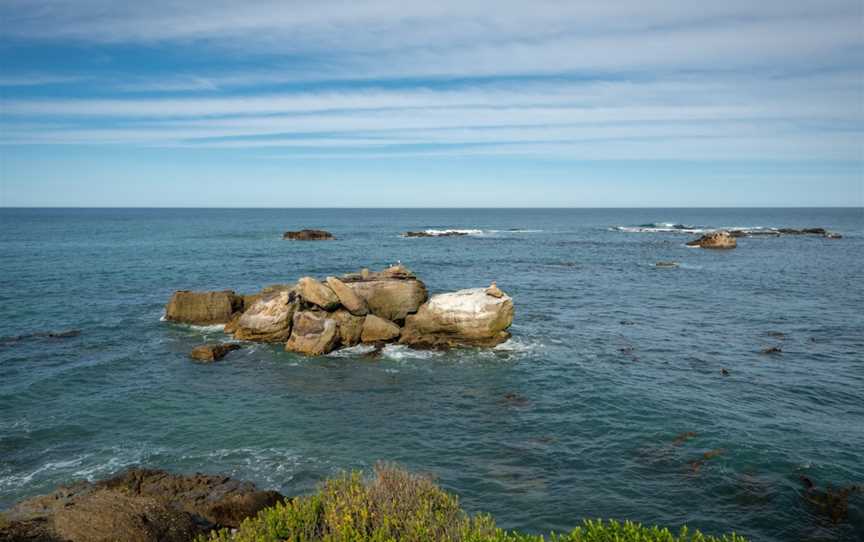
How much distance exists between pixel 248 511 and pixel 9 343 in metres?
28.3

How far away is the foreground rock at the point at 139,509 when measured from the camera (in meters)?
12.4

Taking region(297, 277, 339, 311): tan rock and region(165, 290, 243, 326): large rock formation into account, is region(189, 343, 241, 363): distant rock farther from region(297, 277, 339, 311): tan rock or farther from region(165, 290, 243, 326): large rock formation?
region(165, 290, 243, 326): large rock formation

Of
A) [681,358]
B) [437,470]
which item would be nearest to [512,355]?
[681,358]

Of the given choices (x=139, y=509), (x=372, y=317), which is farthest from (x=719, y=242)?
(x=139, y=509)

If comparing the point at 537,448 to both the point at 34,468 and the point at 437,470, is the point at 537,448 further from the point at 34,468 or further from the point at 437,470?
the point at 34,468

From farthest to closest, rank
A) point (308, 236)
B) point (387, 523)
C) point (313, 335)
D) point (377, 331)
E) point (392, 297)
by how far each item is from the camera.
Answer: point (308, 236), point (392, 297), point (377, 331), point (313, 335), point (387, 523)

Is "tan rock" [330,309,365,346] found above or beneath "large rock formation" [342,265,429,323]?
beneath

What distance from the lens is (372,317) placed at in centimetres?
3584

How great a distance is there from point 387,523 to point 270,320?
26570 millimetres

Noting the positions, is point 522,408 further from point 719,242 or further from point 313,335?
point 719,242

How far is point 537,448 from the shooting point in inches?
828

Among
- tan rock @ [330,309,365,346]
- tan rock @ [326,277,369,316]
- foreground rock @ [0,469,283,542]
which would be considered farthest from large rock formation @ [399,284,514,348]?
foreground rock @ [0,469,283,542]

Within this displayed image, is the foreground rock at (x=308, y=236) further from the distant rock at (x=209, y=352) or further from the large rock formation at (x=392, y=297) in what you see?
the distant rock at (x=209, y=352)

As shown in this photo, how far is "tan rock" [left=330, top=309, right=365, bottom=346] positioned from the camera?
115ft
